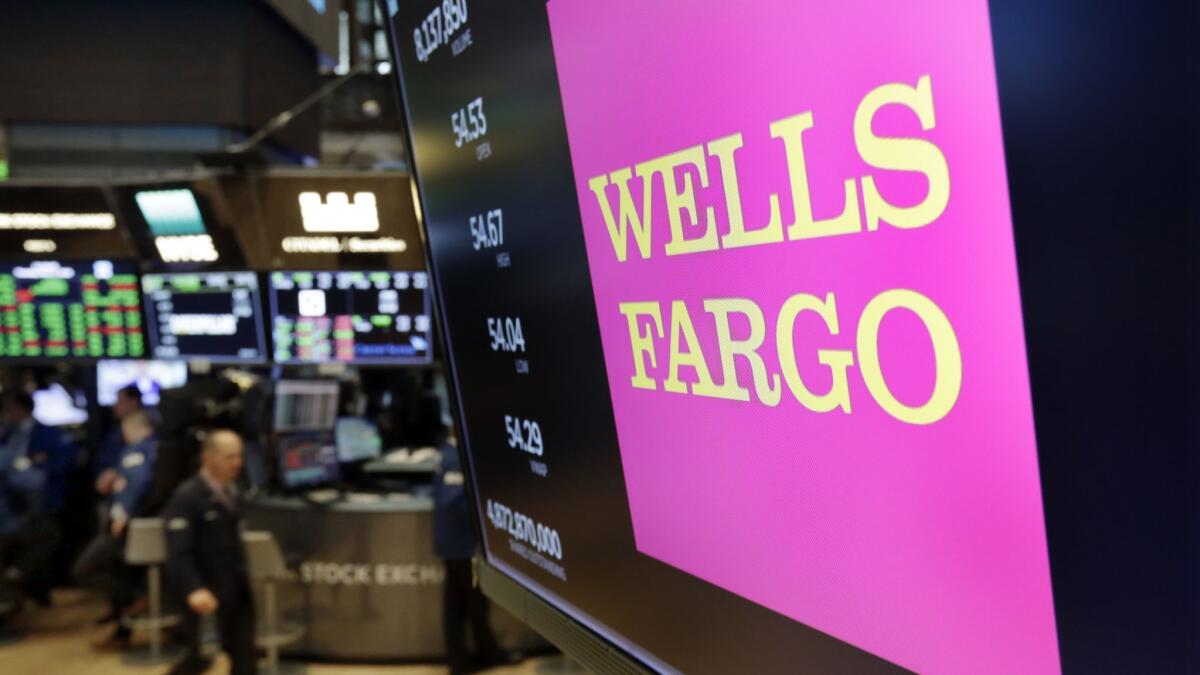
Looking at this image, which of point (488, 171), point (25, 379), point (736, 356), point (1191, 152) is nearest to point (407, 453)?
point (25, 379)

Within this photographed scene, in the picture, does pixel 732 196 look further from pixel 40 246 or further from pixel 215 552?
pixel 40 246

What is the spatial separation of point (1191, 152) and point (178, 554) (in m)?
5.25

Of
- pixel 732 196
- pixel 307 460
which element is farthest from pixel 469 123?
pixel 307 460

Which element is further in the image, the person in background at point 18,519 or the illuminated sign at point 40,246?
the person in background at point 18,519

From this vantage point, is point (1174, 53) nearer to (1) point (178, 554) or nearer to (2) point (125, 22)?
(1) point (178, 554)

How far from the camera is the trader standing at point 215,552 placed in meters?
5.14

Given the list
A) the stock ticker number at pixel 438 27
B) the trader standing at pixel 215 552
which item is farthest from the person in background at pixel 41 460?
the stock ticker number at pixel 438 27

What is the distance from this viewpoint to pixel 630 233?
4.10 ft

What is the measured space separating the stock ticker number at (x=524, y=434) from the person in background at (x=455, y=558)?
390 cm

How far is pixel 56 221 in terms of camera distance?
5.82 meters

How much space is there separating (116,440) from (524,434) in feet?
22.4

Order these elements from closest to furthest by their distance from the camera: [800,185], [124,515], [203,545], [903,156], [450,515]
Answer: [903,156], [800,185], [203,545], [450,515], [124,515]

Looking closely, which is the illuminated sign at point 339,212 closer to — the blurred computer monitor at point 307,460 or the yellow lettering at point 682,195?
the blurred computer monitor at point 307,460

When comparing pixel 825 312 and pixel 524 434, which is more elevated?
pixel 825 312
